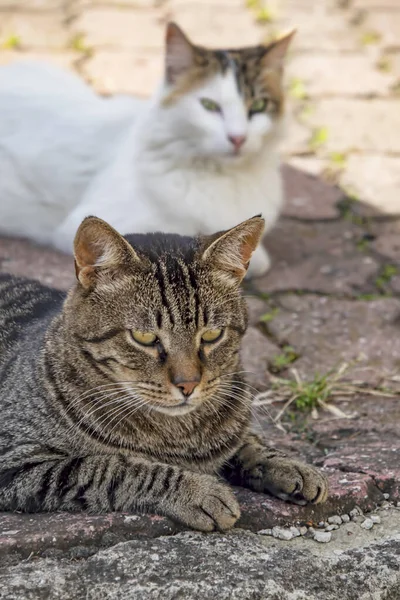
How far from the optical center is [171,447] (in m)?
2.43

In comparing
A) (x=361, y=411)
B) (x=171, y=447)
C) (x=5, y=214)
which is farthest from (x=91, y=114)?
(x=171, y=447)

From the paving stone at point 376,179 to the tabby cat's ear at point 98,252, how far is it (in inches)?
108

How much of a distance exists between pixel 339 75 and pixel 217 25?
1231 millimetres

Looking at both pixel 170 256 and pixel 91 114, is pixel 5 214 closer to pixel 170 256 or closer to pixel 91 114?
pixel 91 114

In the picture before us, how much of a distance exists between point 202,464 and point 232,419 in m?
0.15

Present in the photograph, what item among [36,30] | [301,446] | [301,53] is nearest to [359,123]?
[301,53]

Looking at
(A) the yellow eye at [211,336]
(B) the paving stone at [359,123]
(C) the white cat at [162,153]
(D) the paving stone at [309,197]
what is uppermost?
(A) the yellow eye at [211,336]

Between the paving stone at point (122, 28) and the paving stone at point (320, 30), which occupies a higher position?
the paving stone at point (122, 28)

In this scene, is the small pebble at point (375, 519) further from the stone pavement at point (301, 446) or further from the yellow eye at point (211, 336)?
the yellow eye at point (211, 336)

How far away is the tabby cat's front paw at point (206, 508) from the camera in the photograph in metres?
2.16

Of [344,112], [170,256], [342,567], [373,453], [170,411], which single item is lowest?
[344,112]

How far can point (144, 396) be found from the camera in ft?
7.54

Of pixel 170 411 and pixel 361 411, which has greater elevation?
pixel 170 411

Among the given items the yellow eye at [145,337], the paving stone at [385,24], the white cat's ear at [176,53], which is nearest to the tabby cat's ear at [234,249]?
the yellow eye at [145,337]
